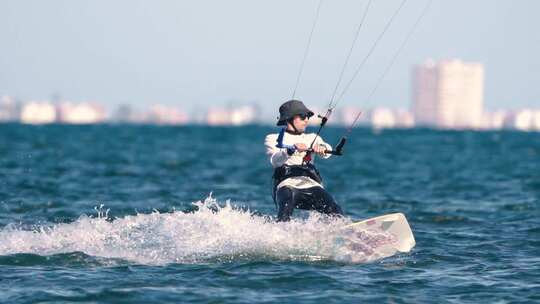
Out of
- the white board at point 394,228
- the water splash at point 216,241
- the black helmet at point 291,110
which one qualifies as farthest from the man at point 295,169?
the white board at point 394,228

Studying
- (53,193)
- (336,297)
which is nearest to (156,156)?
(53,193)

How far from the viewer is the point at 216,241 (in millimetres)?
12711

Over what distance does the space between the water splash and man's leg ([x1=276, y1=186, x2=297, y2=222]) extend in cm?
19

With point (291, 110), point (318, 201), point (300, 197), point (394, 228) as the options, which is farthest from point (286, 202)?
point (394, 228)

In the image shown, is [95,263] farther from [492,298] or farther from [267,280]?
[492,298]

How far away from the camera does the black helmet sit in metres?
13.0

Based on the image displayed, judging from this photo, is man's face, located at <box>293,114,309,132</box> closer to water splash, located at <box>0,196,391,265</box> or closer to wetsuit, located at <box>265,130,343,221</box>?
wetsuit, located at <box>265,130,343,221</box>

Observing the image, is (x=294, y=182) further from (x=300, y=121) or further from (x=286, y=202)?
(x=300, y=121)

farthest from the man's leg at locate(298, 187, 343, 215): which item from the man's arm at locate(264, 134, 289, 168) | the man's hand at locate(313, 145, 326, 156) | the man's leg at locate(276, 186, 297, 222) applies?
the man's hand at locate(313, 145, 326, 156)

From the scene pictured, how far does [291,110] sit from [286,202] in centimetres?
117

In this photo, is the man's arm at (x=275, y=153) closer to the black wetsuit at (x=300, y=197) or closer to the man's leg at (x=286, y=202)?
the black wetsuit at (x=300, y=197)

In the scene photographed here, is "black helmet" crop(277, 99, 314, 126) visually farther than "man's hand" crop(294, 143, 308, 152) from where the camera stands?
Yes

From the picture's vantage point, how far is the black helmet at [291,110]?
13.0 meters

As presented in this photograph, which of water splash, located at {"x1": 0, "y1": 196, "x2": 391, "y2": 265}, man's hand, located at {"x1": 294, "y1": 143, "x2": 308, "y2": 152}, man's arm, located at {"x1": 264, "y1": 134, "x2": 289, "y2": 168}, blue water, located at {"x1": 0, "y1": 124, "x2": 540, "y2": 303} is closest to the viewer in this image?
blue water, located at {"x1": 0, "y1": 124, "x2": 540, "y2": 303}
